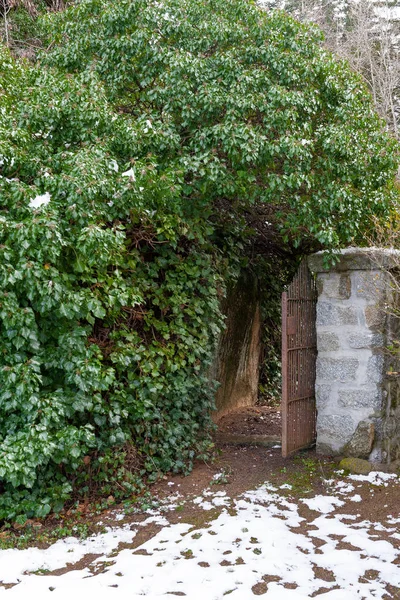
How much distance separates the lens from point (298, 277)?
5.96m

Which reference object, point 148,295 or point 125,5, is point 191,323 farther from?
point 125,5

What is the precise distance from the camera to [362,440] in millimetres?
5520

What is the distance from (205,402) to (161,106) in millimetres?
2690

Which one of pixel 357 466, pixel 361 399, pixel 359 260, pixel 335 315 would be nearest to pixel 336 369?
pixel 361 399

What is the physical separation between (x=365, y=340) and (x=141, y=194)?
2.41 meters

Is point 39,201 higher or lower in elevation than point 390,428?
higher

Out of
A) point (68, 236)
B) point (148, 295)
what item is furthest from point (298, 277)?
point (68, 236)

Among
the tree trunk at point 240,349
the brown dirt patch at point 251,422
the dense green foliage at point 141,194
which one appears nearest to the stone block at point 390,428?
the dense green foliage at point 141,194

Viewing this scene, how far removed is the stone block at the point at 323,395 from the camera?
5.80 meters

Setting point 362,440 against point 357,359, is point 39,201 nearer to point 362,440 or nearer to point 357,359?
point 357,359

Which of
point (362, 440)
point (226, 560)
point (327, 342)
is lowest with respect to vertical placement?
point (226, 560)

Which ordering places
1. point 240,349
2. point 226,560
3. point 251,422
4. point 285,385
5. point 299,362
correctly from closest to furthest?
1. point 226,560
2. point 285,385
3. point 299,362
4. point 251,422
5. point 240,349

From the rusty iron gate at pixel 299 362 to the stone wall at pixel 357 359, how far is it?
0.51ft

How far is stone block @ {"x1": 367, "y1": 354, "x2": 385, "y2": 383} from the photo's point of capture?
5.55 m
